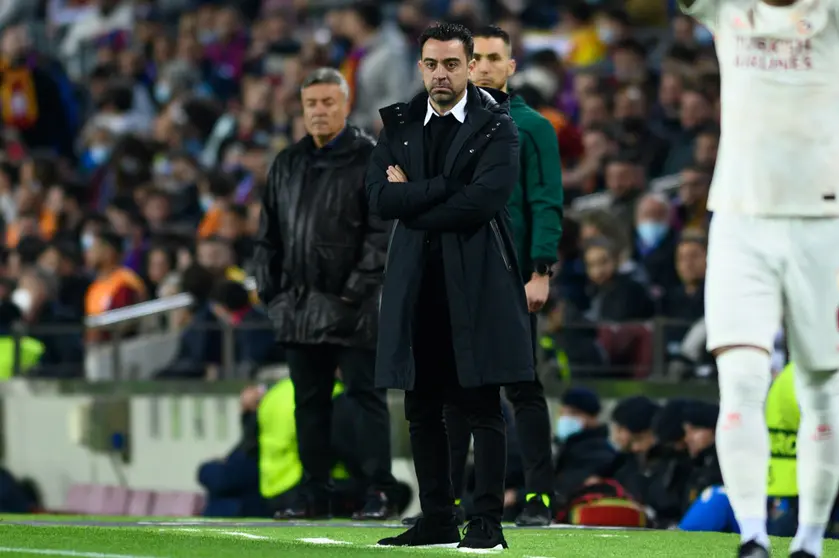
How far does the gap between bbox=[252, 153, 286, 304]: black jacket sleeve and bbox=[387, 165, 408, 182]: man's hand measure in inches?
94.7

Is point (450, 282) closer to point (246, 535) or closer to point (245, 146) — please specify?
point (246, 535)

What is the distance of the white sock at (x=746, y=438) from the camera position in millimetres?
7250

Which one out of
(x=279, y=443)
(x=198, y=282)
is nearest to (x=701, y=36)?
(x=198, y=282)

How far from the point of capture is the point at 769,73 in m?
7.41

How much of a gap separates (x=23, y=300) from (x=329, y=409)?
25.2 feet

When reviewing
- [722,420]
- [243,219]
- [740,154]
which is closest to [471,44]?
[740,154]

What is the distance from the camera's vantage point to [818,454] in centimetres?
752

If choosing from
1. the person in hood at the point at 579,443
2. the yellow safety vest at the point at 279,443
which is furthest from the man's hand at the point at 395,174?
the yellow safety vest at the point at 279,443

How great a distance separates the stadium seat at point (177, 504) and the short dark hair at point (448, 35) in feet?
25.6

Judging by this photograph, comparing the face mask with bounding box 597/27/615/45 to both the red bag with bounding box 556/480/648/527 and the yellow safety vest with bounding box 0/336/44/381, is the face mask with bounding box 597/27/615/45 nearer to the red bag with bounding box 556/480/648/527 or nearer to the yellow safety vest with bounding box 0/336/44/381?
the yellow safety vest with bounding box 0/336/44/381

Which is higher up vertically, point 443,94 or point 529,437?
point 443,94

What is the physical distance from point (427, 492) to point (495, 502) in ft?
1.06

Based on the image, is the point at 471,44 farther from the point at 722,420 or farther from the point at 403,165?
the point at 722,420

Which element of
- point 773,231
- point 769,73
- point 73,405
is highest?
point 769,73
